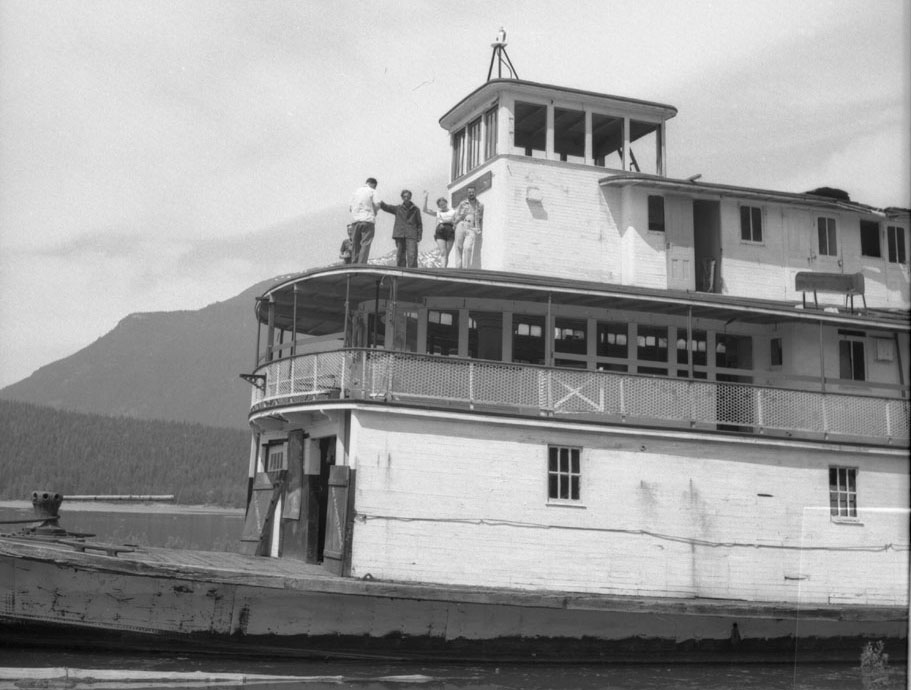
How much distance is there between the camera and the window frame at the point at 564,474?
17.2 m

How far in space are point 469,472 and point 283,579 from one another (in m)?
3.53

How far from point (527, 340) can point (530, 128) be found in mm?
5360

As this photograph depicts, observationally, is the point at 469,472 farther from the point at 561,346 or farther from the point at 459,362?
the point at 561,346

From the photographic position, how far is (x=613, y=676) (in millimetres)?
16297

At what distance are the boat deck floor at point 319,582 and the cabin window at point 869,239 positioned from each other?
351 inches

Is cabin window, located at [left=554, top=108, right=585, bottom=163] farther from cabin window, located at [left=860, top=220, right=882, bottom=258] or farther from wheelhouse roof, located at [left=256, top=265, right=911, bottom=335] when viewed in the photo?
cabin window, located at [left=860, top=220, right=882, bottom=258]

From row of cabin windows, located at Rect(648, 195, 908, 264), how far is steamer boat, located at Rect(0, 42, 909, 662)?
63 mm

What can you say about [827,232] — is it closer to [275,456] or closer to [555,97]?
[555,97]

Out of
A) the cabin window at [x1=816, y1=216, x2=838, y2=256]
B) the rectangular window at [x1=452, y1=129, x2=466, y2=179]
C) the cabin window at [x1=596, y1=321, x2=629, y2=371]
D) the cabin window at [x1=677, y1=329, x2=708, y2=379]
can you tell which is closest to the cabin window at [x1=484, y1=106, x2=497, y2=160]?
the rectangular window at [x1=452, y1=129, x2=466, y2=179]

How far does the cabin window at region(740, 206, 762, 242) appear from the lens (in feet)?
73.5

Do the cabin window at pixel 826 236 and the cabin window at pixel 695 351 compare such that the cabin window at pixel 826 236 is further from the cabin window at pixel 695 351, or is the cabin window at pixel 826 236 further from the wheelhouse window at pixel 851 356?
the cabin window at pixel 695 351

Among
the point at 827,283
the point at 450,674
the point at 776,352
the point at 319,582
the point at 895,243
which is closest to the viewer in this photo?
the point at 319,582

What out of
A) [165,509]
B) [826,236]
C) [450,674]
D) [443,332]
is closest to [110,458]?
[165,509]

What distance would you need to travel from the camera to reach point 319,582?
50.2 feet
